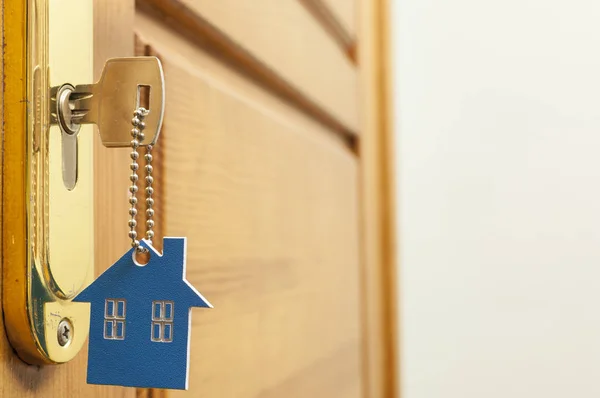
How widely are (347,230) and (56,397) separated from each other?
55 cm

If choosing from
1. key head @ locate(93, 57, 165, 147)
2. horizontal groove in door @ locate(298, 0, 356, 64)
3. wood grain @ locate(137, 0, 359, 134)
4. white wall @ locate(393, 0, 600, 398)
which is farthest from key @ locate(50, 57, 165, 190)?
white wall @ locate(393, 0, 600, 398)

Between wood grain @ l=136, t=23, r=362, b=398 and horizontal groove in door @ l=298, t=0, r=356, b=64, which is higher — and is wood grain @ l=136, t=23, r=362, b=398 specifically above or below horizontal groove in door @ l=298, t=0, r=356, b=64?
below

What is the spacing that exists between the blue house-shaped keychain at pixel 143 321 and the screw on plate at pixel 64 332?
0.10ft

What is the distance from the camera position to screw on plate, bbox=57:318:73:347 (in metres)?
0.25

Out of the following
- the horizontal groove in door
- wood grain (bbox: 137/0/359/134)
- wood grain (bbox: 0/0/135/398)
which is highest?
the horizontal groove in door

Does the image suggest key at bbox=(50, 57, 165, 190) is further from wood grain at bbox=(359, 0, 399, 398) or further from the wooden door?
wood grain at bbox=(359, 0, 399, 398)

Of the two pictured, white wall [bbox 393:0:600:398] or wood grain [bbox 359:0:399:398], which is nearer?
wood grain [bbox 359:0:399:398]

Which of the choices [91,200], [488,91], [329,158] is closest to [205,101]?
[91,200]

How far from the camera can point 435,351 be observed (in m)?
1.11

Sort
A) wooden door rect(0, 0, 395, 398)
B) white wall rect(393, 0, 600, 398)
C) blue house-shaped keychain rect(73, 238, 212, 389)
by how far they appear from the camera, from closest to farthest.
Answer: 1. blue house-shaped keychain rect(73, 238, 212, 389)
2. wooden door rect(0, 0, 395, 398)
3. white wall rect(393, 0, 600, 398)

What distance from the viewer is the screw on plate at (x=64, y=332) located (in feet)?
0.83

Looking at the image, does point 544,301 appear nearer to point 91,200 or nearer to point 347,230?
point 347,230

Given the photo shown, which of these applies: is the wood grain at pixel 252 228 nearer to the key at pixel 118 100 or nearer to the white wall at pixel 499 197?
the key at pixel 118 100

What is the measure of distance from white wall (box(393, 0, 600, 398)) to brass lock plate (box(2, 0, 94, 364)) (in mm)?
881
